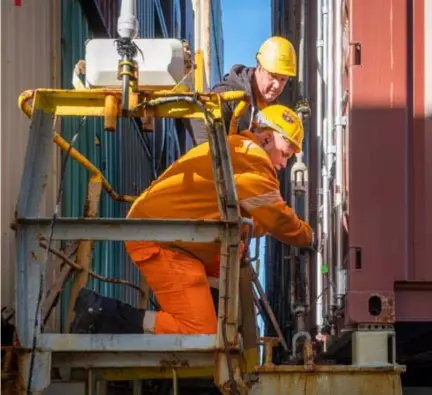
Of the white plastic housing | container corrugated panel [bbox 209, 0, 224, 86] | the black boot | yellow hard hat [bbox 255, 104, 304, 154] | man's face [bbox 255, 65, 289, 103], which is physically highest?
container corrugated panel [bbox 209, 0, 224, 86]

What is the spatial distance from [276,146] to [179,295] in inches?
43.0

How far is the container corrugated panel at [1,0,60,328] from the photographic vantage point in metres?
4.87

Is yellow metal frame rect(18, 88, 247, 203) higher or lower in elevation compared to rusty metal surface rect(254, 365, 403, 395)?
higher

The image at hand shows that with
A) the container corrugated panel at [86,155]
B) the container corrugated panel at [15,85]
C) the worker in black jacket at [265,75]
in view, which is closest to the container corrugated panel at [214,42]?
the container corrugated panel at [86,155]

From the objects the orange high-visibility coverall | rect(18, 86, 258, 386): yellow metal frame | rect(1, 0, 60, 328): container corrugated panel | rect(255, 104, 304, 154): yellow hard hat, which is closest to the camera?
rect(18, 86, 258, 386): yellow metal frame

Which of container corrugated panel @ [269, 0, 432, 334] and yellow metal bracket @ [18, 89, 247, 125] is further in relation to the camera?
container corrugated panel @ [269, 0, 432, 334]

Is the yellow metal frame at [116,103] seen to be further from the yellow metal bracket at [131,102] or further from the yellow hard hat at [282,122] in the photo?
the yellow hard hat at [282,122]

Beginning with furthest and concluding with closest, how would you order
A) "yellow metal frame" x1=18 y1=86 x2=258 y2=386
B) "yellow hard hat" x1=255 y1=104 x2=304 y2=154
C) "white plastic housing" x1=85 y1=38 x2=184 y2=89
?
"yellow hard hat" x1=255 y1=104 x2=304 y2=154 < "white plastic housing" x1=85 y1=38 x2=184 y2=89 < "yellow metal frame" x1=18 y1=86 x2=258 y2=386

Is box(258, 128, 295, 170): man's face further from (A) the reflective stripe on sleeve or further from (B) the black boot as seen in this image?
(B) the black boot

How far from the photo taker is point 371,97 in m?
4.72

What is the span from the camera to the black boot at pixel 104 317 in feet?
14.3

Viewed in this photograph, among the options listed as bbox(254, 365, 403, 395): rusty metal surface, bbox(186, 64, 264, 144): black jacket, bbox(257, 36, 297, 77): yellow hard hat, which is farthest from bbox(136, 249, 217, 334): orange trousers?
bbox(257, 36, 297, 77): yellow hard hat

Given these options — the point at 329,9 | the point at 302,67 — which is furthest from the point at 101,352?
the point at 302,67

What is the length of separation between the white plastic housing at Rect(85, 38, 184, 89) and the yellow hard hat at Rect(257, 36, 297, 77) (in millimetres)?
1445
